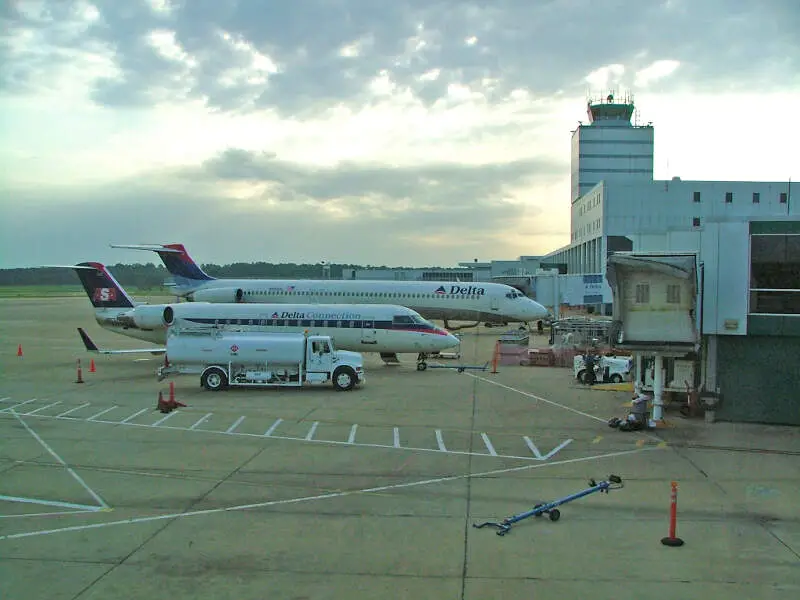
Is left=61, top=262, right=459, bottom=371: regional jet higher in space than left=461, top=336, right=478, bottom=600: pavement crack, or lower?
higher

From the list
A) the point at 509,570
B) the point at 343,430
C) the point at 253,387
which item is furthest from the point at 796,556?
the point at 253,387

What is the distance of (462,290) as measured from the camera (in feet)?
167

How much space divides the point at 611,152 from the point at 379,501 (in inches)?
4320

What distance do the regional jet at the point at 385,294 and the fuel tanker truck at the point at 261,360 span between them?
24032 mm

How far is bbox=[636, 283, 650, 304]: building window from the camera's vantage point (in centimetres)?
2106

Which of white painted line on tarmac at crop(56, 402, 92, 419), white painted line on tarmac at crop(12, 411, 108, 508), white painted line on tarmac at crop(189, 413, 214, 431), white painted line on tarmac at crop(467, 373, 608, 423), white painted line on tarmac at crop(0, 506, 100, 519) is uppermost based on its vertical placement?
white painted line on tarmac at crop(467, 373, 608, 423)

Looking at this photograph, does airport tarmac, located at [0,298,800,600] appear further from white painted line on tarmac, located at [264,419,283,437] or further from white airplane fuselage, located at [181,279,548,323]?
white airplane fuselage, located at [181,279,548,323]

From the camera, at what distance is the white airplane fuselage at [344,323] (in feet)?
105

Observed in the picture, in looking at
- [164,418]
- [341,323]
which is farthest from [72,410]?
[341,323]

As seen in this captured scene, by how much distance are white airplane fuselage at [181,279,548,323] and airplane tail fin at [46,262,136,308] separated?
1982 cm

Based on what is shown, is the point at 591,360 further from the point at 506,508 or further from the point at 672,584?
the point at 672,584

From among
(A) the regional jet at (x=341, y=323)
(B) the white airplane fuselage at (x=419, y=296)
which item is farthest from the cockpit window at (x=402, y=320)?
(B) the white airplane fuselage at (x=419, y=296)

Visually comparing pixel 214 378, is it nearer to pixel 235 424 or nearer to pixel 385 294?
pixel 235 424

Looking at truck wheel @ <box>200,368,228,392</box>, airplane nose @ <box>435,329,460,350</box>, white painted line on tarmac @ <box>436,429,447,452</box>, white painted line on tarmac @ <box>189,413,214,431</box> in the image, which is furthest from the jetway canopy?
truck wheel @ <box>200,368,228,392</box>
